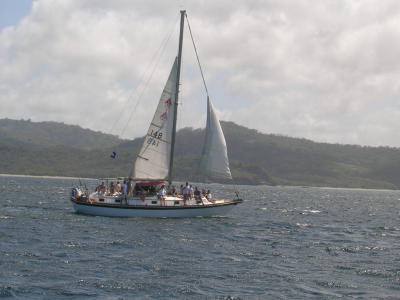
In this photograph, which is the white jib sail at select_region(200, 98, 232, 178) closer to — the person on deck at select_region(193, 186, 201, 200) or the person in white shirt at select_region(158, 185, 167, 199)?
the person on deck at select_region(193, 186, 201, 200)

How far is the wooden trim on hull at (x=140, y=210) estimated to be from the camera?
48.1 meters

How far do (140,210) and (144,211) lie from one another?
340 millimetres

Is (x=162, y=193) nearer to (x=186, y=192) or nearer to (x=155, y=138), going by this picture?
(x=186, y=192)

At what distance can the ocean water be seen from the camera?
23.8 m

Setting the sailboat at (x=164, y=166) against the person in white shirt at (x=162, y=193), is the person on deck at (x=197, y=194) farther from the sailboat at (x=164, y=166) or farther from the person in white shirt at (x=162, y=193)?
the person in white shirt at (x=162, y=193)

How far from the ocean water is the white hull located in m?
0.79

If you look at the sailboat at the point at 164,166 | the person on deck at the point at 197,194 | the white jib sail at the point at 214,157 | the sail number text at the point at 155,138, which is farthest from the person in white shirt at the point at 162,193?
the sail number text at the point at 155,138

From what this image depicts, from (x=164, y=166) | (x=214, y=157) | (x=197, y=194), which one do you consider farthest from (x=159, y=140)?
(x=197, y=194)

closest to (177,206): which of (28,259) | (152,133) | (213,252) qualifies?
(152,133)

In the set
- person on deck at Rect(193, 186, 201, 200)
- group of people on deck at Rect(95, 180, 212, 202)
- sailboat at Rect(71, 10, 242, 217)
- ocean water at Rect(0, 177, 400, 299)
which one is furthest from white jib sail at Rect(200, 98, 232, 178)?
ocean water at Rect(0, 177, 400, 299)

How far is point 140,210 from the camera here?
48094mm

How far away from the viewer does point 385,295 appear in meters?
24.1

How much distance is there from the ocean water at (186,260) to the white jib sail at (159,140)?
4.45 metres

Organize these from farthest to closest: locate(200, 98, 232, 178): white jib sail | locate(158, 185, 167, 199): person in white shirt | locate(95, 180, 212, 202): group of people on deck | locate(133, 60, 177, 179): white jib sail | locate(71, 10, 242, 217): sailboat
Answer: locate(200, 98, 232, 178): white jib sail, locate(133, 60, 177, 179): white jib sail, locate(71, 10, 242, 217): sailboat, locate(95, 180, 212, 202): group of people on deck, locate(158, 185, 167, 199): person in white shirt
